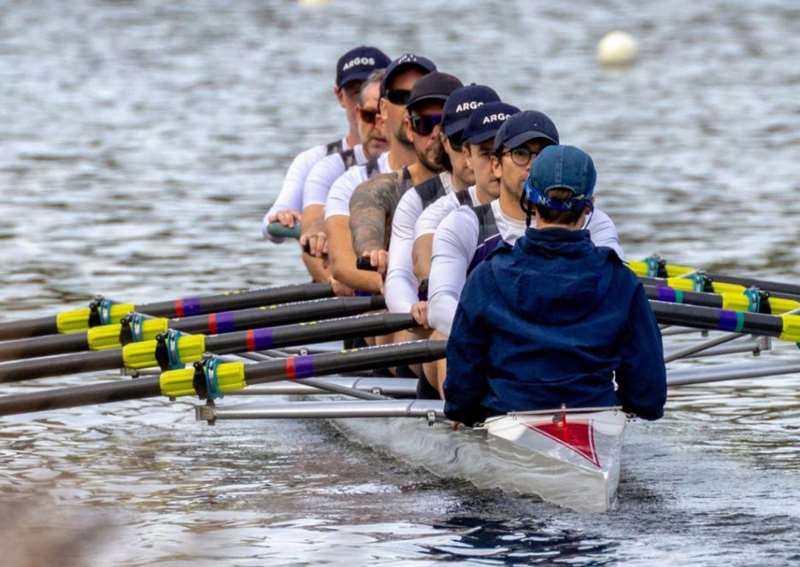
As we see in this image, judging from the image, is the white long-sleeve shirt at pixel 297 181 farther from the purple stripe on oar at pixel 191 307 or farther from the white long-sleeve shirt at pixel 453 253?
the white long-sleeve shirt at pixel 453 253

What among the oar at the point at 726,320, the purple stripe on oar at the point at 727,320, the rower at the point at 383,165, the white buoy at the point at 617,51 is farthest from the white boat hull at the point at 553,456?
the white buoy at the point at 617,51

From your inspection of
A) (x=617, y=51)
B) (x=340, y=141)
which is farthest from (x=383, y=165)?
(x=617, y=51)

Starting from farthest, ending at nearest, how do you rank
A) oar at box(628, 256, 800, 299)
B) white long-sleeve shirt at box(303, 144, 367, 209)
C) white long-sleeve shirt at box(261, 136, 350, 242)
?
white long-sleeve shirt at box(261, 136, 350, 242)
white long-sleeve shirt at box(303, 144, 367, 209)
oar at box(628, 256, 800, 299)

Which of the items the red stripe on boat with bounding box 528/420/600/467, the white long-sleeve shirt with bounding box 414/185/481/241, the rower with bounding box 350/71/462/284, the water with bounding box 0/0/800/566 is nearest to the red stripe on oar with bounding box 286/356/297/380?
the water with bounding box 0/0/800/566

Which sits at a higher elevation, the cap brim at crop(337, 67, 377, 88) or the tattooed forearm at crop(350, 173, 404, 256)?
the cap brim at crop(337, 67, 377, 88)

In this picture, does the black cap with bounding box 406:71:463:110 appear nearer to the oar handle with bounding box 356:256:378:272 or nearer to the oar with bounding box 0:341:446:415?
the oar handle with bounding box 356:256:378:272

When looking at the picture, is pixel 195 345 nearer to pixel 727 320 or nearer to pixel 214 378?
pixel 214 378

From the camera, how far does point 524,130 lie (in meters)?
8.80

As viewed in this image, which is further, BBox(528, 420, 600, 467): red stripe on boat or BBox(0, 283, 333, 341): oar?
BBox(0, 283, 333, 341): oar

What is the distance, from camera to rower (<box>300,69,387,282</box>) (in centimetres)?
1179

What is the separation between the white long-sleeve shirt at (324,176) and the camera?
1248 centimetres

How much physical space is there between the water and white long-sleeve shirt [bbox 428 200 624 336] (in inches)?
32.0

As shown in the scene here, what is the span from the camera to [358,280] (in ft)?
36.7

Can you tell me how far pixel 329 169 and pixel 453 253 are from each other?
338 cm
